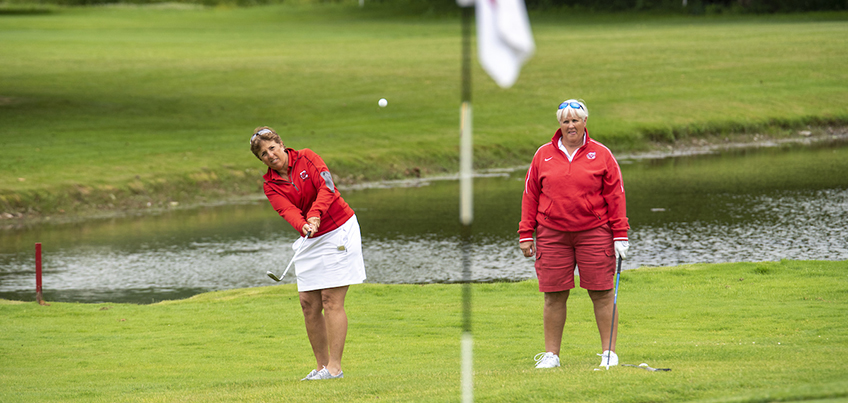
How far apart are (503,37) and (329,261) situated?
10.7 ft

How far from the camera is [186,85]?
3547cm

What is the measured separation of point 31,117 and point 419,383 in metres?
24.8

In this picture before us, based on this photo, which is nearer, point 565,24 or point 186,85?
point 186,85

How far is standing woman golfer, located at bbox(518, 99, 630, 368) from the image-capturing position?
695 centimetres

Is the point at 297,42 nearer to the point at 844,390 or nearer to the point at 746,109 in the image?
the point at 746,109

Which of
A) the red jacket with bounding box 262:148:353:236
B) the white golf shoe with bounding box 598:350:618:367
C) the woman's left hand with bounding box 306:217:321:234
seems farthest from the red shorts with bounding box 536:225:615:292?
the woman's left hand with bounding box 306:217:321:234

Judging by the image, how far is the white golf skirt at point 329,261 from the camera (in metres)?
7.09

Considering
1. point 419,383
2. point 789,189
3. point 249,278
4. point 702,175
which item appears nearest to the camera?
point 419,383

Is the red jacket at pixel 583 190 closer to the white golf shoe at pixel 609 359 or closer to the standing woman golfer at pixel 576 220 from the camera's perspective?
the standing woman golfer at pixel 576 220

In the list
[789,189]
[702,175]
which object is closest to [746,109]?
[702,175]

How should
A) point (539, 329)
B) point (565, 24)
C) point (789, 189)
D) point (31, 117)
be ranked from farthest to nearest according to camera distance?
point (565, 24) < point (31, 117) < point (789, 189) < point (539, 329)

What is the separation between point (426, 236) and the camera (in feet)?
57.6

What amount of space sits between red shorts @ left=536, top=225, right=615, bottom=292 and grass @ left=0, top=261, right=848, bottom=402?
2.11 ft

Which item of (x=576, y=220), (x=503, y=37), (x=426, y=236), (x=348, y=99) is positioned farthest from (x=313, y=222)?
(x=348, y=99)
